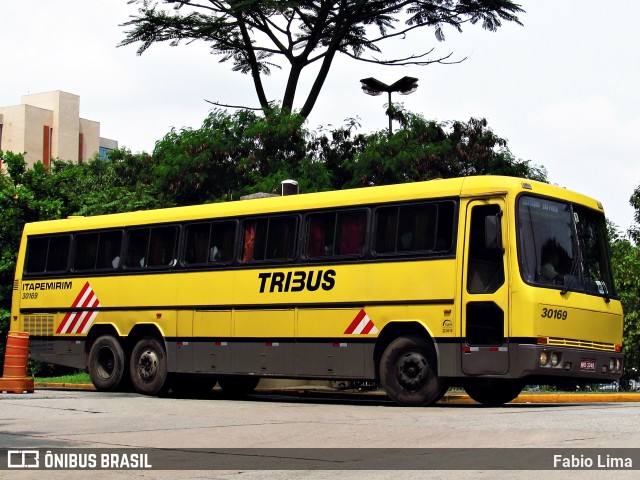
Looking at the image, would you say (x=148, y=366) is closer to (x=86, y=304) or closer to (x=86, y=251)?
(x=86, y=304)

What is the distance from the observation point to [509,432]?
11828mm

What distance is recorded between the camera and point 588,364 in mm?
16297

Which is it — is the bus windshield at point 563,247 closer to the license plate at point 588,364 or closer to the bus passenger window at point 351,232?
the license plate at point 588,364

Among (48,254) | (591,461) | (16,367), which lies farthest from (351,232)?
(591,461)

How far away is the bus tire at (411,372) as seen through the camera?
1645cm

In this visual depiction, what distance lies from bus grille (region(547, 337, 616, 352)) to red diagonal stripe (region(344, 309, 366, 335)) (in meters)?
3.09

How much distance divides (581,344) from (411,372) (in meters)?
2.54

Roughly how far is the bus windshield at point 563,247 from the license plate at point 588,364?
1046mm

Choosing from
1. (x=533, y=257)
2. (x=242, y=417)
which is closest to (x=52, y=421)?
(x=242, y=417)

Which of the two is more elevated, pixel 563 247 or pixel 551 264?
pixel 563 247

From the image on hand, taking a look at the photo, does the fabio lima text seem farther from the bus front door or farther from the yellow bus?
the bus front door

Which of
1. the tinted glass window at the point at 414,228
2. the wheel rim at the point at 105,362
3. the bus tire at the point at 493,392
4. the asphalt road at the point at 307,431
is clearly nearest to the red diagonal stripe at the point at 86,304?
the wheel rim at the point at 105,362

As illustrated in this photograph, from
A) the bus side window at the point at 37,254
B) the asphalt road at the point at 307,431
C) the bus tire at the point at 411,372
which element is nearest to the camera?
the asphalt road at the point at 307,431

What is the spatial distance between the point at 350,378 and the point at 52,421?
17.7ft
